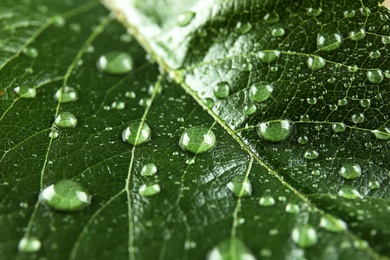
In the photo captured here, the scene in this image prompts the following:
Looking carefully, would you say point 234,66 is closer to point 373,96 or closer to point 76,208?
point 373,96

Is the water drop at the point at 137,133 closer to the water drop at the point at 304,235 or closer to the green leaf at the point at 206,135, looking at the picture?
the green leaf at the point at 206,135

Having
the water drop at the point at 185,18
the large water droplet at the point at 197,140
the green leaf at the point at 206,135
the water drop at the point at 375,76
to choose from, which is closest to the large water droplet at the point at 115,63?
the green leaf at the point at 206,135

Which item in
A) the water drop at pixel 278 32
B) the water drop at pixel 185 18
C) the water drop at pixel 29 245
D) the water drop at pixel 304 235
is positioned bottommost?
the water drop at pixel 304 235

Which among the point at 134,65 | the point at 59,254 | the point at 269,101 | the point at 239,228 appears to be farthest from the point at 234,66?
the point at 59,254

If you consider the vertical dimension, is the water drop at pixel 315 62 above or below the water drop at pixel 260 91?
below

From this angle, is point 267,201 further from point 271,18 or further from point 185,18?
point 185,18
